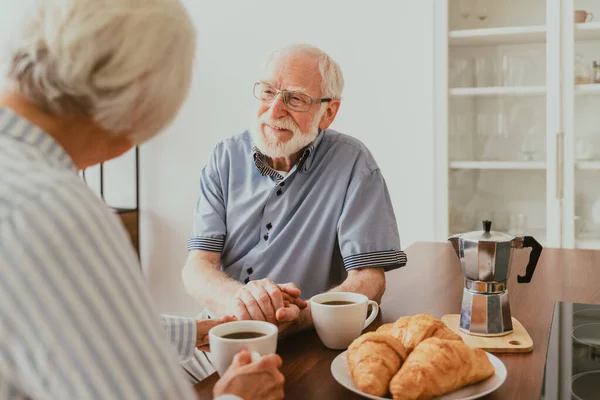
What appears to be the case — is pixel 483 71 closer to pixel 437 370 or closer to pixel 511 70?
pixel 511 70

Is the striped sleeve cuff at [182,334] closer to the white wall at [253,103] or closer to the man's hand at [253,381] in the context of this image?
the man's hand at [253,381]

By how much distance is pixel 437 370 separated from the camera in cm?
89

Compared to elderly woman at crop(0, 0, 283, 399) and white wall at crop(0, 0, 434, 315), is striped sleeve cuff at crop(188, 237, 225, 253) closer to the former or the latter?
elderly woman at crop(0, 0, 283, 399)

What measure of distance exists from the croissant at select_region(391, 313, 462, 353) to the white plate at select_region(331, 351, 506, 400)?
73 mm

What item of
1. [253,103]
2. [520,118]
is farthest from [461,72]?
[253,103]

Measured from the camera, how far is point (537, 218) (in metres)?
3.08

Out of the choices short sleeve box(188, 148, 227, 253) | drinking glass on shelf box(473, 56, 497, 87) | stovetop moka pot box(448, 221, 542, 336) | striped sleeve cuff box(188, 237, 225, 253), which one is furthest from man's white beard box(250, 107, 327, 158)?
drinking glass on shelf box(473, 56, 497, 87)

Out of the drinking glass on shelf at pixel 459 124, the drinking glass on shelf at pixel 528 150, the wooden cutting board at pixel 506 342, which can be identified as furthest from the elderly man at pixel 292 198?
the drinking glass on shelf at pixel 528 150

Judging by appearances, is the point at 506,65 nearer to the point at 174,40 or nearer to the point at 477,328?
the point at 477,328

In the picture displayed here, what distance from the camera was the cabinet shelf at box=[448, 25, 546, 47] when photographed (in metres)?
3.04

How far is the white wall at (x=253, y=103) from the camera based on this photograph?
3.39m

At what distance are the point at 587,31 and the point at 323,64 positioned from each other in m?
1.74

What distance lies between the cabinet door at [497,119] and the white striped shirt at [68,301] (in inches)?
105

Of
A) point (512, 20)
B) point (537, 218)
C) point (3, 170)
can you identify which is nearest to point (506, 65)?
point (512, 20)
